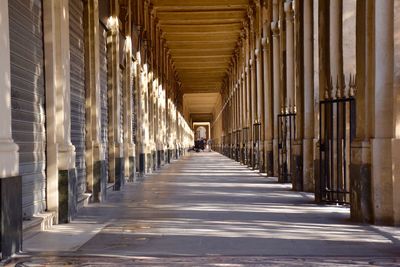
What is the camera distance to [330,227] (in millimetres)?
8844

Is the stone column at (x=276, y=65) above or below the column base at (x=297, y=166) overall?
above

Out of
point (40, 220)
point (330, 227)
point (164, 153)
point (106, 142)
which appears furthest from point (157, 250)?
point (164, 153)

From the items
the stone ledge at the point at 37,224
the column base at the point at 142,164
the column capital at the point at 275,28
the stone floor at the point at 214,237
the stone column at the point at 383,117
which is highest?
the column capital at the point at 275,28

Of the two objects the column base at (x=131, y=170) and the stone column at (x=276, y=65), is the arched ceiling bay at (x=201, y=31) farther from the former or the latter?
the column base at (x=131, y=170)

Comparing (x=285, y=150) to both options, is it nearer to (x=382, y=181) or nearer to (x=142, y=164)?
(x=142, y=164)

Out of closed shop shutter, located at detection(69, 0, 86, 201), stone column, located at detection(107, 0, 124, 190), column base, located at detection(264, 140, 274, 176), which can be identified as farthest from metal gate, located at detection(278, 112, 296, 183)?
closed shop shutter, located at detection(69, 0, 86, 201)

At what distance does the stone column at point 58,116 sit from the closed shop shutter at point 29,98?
117 mm

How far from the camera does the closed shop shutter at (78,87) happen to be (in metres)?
11.7

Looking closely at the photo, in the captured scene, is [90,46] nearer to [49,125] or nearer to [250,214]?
[49,125]

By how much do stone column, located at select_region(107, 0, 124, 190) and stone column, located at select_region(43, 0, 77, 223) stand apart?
5969mm

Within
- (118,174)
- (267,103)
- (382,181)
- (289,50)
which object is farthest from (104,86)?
(267,103)

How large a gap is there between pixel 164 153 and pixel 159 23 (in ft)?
24.4

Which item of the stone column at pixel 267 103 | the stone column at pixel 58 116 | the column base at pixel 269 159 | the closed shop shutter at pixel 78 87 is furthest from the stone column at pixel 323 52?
the stone column at pixel 267 103

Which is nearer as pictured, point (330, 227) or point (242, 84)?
point (330, 227)
